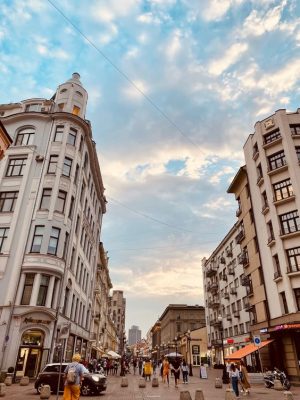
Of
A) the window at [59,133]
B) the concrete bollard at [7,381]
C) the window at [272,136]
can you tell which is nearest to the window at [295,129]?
the window at [272,136]

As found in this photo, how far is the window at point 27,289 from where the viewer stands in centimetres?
2619

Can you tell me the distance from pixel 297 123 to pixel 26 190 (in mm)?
27248

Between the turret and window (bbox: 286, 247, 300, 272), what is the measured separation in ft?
88.6

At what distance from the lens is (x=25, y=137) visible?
34500mm

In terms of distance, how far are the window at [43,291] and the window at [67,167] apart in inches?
414

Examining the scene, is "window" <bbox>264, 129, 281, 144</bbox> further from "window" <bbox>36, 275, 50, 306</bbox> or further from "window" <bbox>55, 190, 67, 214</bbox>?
"window" <bbox>36, 275, 50, 306</bbox>

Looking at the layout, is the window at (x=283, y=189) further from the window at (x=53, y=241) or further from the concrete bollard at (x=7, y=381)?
the concrete bollard at (x=7, y=381)

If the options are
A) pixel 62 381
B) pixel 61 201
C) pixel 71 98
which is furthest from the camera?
pixel 71 98

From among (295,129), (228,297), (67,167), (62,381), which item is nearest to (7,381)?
(62,381)

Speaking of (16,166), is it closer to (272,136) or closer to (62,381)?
(62,381)

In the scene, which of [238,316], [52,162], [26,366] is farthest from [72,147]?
[238,316]

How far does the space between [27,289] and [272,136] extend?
27.3 metres

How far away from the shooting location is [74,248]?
112ft

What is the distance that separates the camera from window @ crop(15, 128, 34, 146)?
34.2m
